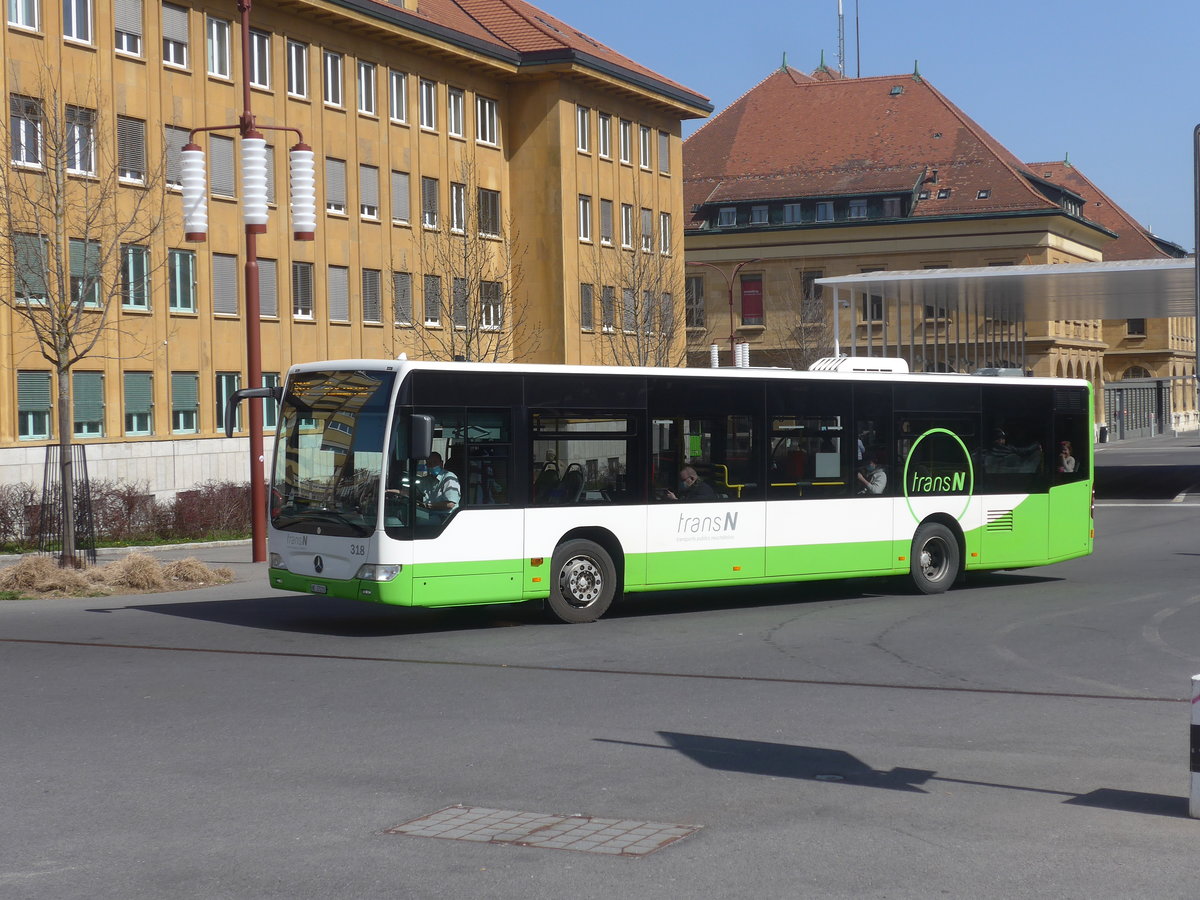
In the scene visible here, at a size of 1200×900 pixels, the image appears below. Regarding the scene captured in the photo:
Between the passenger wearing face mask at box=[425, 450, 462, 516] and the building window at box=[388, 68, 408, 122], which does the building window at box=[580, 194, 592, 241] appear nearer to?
the building window at box=[388, 68, 408, 122]

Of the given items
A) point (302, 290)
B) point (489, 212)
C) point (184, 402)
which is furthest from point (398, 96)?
point (184, 402)

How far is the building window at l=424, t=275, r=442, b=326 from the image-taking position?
1950 inches

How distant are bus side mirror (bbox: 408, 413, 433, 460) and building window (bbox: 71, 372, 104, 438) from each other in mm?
24641

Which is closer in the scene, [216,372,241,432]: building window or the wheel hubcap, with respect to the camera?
the wheel hubcap

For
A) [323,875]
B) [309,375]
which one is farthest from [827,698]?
[309,375]

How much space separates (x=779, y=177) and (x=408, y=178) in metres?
37.9

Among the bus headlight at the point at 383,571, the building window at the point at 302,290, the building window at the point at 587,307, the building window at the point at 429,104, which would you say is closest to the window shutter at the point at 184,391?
the building window at the point at 302,290

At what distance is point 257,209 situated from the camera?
70.1 ft

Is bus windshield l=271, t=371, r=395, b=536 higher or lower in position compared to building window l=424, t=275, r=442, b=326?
lower

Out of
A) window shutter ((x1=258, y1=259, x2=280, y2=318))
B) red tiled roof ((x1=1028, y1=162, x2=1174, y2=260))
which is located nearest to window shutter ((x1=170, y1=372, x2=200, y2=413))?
window shutter ((x1=258, y1=259, x2=280, y2=318))

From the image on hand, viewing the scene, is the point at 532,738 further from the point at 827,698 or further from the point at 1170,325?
the point at 1170,325

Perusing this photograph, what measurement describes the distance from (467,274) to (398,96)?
6650 mm

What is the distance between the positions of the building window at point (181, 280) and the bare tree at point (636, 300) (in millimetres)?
16525

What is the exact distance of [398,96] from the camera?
48.4m
